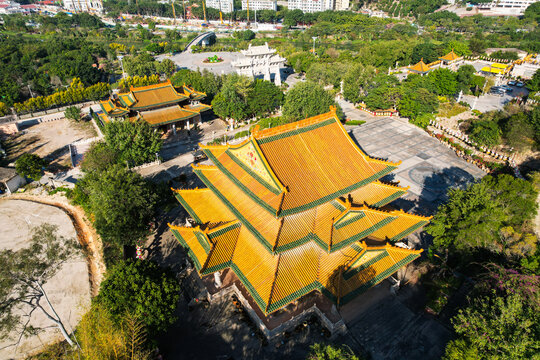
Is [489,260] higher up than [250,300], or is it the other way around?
[489,260]

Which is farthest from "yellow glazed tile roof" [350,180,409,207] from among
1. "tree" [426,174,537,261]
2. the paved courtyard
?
the paved courtyard

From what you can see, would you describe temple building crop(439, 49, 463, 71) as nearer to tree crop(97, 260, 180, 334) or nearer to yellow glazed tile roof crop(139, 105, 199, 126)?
yellow glazed tile roof crop(139, 105, 199, 126)

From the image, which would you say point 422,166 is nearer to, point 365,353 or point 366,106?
point 366,106

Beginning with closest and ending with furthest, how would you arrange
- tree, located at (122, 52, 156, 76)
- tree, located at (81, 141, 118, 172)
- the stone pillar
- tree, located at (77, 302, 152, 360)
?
tree, located at (77, 302, 152, 360), the stone pillar, tree, located at (81, 141, 118, 172), tree, located at (122, 52, 156, 76)

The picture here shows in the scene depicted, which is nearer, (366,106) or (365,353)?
(365,353)

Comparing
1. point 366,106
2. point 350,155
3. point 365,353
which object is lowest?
point 365,353

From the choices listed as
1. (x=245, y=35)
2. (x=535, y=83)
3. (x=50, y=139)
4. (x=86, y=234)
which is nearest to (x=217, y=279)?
(x=86, y=234)

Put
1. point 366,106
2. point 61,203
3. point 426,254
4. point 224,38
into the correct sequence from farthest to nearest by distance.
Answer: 1. point 224,38
2. point 366,106
3. point 61,203
4. point 426,254

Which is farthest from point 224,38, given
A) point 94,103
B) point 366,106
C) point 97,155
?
point 97,155

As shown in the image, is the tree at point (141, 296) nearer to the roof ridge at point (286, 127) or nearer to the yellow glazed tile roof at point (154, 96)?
the roof ridge at point (286, 127)
